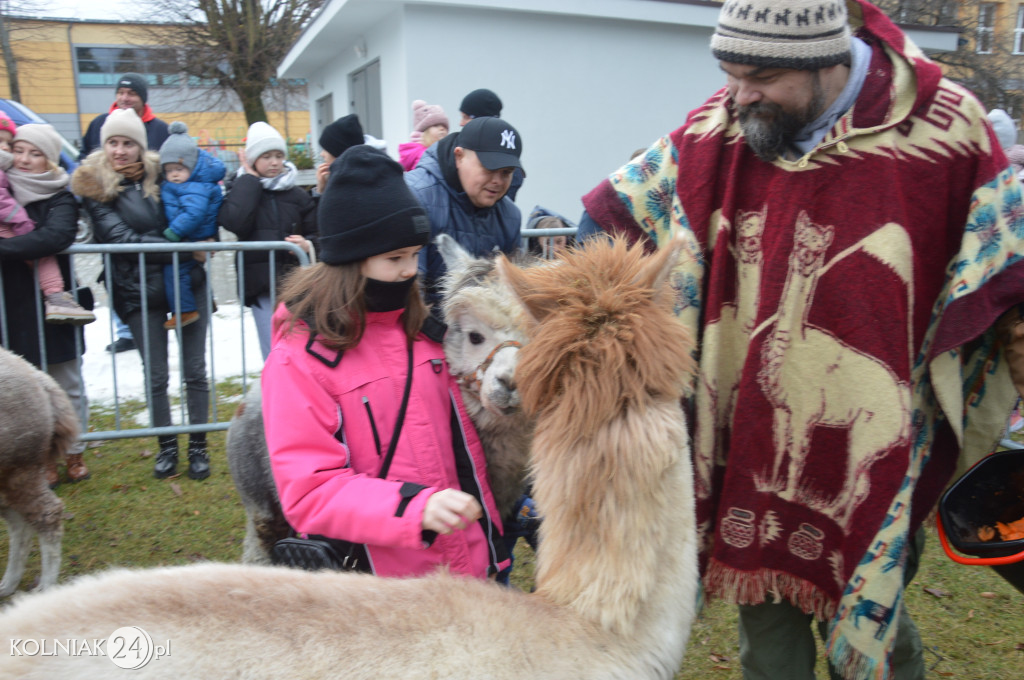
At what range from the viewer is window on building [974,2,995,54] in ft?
62.7

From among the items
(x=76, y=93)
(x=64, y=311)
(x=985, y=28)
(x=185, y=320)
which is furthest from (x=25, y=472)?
(x=76, y=93)

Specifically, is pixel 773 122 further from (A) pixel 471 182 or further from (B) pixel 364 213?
(A) pixel 471 182

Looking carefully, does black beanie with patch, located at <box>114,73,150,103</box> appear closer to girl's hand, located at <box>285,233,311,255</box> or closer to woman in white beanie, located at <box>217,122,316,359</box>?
woman in white beanie, located at <box>217,122,316,359</box>

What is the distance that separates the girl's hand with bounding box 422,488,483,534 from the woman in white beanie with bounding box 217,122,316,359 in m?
3.92

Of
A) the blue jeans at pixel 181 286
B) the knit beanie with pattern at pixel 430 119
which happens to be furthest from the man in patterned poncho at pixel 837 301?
the knit beanie with pattern at pixel 430 119

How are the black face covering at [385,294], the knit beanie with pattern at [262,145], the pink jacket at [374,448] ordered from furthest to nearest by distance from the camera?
the knit beanie with pattern at [262,145] < the black face covering at [385,294] < the pink jacket at [374,448]

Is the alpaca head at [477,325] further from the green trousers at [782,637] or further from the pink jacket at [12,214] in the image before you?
the pink jacket at [12,214]

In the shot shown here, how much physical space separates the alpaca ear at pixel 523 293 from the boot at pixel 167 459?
4.46 metres

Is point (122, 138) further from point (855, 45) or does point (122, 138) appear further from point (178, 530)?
point (855, 45)

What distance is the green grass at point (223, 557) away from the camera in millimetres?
3135

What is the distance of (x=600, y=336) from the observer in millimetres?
1339

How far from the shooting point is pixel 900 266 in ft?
5.32

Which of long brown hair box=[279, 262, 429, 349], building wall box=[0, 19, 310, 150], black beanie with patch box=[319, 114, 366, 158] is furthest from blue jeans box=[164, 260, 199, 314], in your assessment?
building wall box=[0, 19, 310, 150]

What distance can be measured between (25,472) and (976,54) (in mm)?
22167
